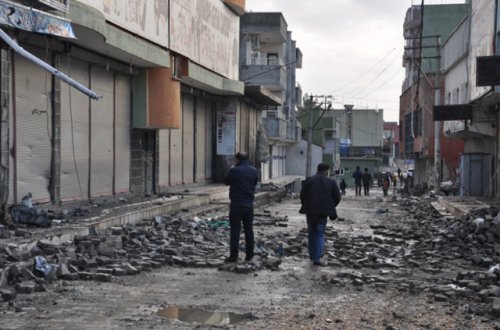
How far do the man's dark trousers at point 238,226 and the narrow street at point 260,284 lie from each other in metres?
0.32

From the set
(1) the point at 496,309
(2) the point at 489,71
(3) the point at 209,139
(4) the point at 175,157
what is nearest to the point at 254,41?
(3) the point at 209,139

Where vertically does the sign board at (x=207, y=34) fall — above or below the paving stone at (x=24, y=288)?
above

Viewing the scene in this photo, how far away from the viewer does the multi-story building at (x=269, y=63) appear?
42781 mm

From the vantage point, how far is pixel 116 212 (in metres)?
13.8

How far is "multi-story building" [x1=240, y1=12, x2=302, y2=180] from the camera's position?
1684 inches

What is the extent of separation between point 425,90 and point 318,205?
3446cm

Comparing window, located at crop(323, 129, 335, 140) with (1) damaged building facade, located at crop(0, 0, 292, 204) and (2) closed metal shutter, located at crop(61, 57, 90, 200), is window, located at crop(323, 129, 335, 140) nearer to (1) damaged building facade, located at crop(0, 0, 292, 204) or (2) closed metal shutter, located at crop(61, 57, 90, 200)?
(1) damaged building facade, located at crop(0, 0, 292, 204)

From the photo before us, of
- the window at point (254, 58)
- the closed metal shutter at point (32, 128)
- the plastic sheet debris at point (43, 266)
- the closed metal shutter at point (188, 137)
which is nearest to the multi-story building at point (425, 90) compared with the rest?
the window at point (254, 58)

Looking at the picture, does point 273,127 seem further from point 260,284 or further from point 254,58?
point 260,284

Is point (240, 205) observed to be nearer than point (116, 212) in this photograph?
Yes

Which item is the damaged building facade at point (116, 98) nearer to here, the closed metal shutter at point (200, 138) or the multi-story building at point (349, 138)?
the closed metal shutter at point (200, 138)

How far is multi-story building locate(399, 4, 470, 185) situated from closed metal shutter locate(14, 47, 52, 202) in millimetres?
22952

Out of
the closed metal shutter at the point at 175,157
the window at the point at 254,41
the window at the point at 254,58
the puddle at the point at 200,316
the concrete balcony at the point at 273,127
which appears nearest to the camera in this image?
the puddle at the point at 200,316

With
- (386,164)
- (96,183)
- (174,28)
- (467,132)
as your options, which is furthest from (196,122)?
(386,164)
